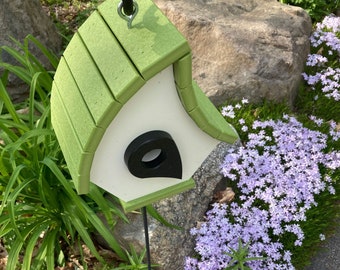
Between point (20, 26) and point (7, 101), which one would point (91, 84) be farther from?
point (20, 26)

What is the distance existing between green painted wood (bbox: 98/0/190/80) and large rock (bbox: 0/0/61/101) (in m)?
2.49

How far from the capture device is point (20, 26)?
3904 millimetres

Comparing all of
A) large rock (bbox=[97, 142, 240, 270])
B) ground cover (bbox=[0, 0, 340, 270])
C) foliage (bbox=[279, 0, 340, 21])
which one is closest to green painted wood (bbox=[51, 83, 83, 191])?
ground cover (bbox=[0, 0, 340, 270])

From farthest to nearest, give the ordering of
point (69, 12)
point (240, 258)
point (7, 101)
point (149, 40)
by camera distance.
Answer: point (69, 12) < point (7, 101) < point (240, 258) < point (149, 40)

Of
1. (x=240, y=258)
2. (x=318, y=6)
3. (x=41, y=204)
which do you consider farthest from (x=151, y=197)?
(x=318, y=6)

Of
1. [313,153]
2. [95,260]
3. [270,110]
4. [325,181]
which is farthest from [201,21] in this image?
[95,260]

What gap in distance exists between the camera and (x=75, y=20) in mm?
5094

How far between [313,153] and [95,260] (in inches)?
81.2

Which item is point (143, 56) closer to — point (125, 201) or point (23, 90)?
point (125, 201)

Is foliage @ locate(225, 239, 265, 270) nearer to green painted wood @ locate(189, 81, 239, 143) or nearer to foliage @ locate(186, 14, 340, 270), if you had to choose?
foliage @ locate(186, 14, 340, 270)

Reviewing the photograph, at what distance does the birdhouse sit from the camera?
58.5 inches

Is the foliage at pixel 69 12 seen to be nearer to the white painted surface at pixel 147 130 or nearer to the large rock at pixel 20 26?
the large rock at pixel 20 26

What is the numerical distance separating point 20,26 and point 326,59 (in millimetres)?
3144

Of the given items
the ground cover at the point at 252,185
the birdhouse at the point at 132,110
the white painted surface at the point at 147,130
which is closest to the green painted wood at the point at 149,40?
the birdhouse at the point at 132,110
